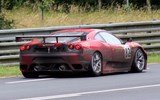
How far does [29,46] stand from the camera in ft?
54.3

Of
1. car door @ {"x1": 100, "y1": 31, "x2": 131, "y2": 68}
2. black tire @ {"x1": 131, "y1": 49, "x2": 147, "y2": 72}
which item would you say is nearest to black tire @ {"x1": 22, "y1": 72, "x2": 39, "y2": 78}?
car door @ {"x1": 100, "y1": 31, "x2": 131, "y2": 68}

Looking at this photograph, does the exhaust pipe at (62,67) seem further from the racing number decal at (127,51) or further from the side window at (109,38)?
the racing number decal at (127,51)

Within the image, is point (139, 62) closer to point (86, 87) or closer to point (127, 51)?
point (127, 51)

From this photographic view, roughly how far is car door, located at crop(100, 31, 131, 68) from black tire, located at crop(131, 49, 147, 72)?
0.99ft

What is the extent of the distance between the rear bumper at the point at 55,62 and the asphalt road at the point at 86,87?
0.27 m

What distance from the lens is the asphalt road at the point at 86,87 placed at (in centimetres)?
1231

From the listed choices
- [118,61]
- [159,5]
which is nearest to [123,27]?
[118,61]

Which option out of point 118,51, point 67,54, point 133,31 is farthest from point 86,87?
point 133,31

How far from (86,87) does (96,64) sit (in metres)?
2.60

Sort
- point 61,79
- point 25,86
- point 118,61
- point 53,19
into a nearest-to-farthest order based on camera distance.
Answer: point 25,86 < point 61,79 < point 118,61 < point 53,19

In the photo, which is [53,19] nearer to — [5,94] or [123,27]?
[123,27]

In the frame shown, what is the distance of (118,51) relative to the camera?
688 inches

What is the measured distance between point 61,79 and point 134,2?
40967 millimetres

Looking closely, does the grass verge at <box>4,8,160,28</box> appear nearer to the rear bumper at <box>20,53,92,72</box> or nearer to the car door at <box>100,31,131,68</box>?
the car door at <box>100,31,131,68</box>
